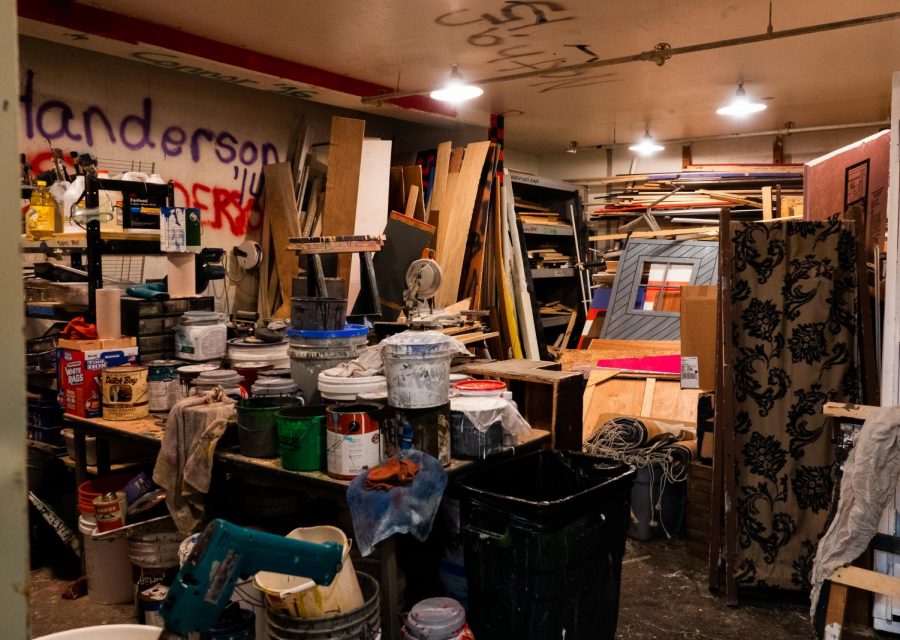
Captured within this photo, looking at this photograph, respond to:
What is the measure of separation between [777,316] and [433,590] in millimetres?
1787

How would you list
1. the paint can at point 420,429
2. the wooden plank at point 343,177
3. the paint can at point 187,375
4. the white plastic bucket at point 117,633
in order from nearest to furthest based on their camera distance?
the white plastic bucket at point 117,633 < the paint can at point 420,429 < the paint can at point 187,375 < the wooden plank at point 343,177

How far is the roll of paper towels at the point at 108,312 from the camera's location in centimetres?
325

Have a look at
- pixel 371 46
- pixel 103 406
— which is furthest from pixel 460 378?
pixel 371 46

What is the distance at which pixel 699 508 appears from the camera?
348cm

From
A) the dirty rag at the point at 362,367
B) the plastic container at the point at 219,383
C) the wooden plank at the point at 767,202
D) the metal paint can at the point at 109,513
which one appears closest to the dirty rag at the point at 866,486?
the dirty rag at the point at 362,367

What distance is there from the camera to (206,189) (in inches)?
204

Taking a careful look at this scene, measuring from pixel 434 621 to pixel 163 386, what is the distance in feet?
5.67

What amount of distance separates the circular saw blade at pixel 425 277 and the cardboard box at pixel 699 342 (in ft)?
4.40

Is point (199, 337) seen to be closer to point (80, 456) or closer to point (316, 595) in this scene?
point (80, 456)

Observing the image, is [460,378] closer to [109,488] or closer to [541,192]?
[109,488]

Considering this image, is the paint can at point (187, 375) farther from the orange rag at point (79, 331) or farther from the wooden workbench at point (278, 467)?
the orange rag at point (79, 331)

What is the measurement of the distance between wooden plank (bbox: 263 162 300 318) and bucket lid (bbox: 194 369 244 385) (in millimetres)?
2189

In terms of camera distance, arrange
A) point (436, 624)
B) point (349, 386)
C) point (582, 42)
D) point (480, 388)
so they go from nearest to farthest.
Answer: point (436, 624), point (349, 386), point (480, 388), point (582, 42)

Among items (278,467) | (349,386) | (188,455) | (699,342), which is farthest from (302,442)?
(699,342)
